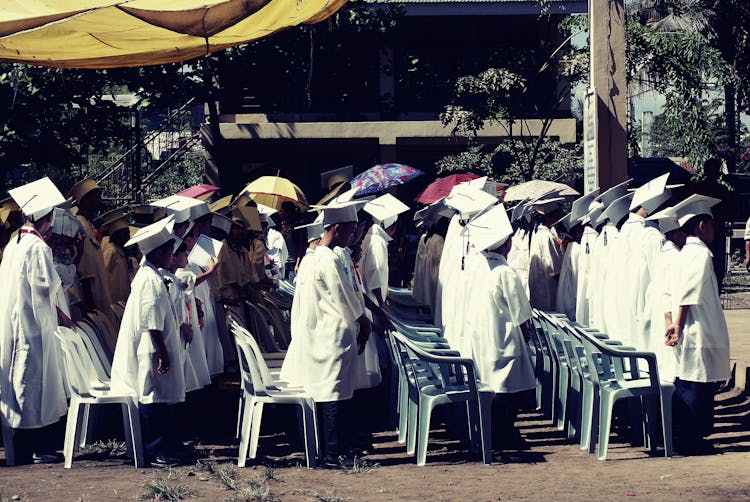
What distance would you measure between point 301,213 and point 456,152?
27.1 ft

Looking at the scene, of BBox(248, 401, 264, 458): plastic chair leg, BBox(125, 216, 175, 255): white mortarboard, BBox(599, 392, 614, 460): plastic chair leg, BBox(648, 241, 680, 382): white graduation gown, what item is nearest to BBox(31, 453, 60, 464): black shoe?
BBox(248, 401, 264, 458): plastic chair leg

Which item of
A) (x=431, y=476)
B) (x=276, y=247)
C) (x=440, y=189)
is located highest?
(x=440, y=189)

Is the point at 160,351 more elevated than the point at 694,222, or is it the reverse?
the point at 694,222

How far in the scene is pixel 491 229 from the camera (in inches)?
341

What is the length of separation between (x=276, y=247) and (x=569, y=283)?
4701 mm

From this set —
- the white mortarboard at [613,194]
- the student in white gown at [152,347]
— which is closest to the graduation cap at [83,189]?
the student in white gown at [152,347]

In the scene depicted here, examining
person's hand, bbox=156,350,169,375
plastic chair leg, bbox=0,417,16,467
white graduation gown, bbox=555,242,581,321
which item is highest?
white graduation gown, bbox=555,242,581,321

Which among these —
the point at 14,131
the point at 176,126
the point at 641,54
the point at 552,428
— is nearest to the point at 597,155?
the point at 552,428

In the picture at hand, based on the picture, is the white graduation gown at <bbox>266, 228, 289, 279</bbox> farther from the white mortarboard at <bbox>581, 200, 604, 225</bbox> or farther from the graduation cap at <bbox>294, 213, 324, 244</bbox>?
the graduation cap at <bbox>294, 213, 324, 244</bbox>

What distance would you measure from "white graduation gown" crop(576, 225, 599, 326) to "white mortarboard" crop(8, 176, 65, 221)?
5317 mm

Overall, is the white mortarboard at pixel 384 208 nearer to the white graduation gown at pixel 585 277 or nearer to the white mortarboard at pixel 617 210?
the white mortarboard at pixel 617 210

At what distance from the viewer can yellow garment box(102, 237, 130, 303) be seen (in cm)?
1005

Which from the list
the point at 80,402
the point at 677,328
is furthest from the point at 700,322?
the point at 80,402

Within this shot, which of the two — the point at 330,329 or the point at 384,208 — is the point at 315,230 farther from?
the point at 384,208
